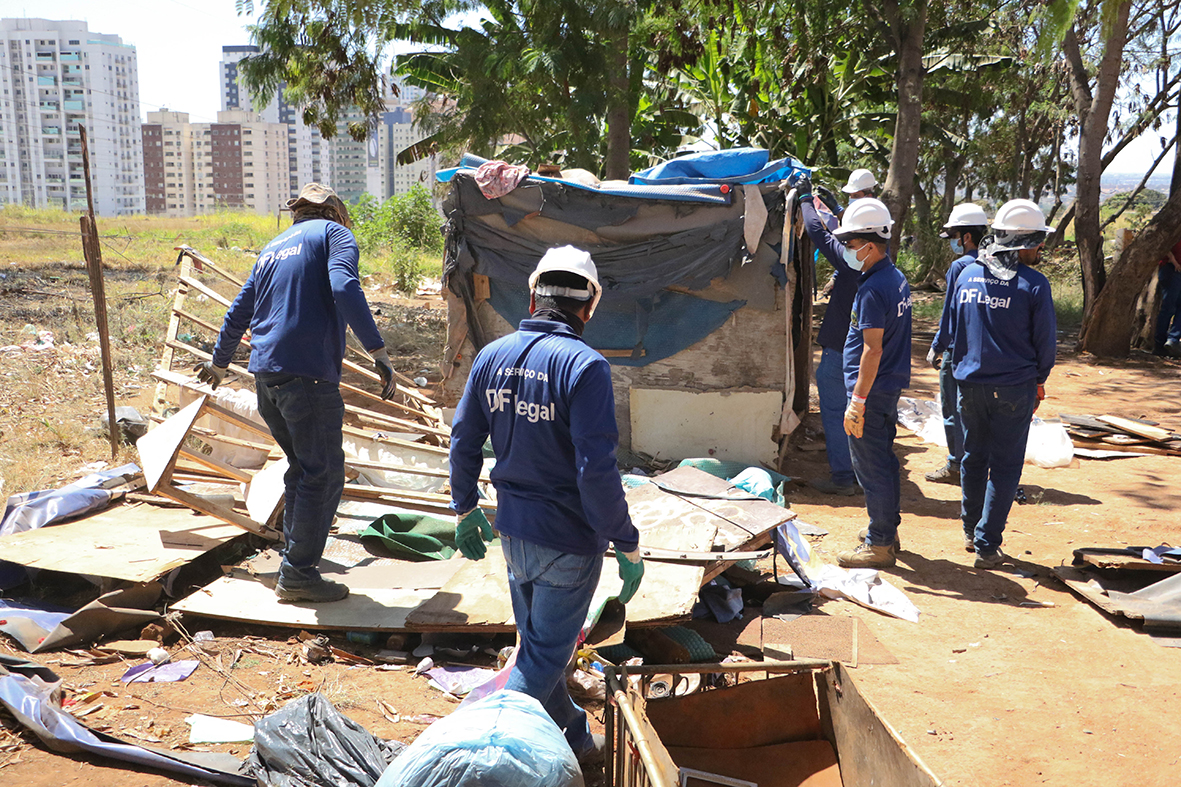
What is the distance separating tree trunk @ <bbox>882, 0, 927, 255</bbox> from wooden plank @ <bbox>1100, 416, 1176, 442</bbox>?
4044 millimetres

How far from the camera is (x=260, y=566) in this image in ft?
15.3

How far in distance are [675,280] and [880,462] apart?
96.7 inches

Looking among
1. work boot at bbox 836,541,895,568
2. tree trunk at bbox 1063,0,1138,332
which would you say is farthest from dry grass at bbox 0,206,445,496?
tree trunk at bbox 1063,0,1138,332

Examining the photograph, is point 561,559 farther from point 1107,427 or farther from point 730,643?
point 1107,427

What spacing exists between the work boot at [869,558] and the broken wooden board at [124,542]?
3595 mm

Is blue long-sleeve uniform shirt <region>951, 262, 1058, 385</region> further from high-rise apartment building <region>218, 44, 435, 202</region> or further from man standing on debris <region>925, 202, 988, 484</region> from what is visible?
high-rise apartment building <region>218, 44, 435, 202</region>

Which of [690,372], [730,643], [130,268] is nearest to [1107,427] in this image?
[690,372]

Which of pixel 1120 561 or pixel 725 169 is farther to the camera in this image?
pixel 725 169

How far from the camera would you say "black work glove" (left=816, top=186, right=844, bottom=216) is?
6941 millimetres

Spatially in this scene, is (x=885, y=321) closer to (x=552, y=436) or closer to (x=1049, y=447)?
(x=552, y=436)

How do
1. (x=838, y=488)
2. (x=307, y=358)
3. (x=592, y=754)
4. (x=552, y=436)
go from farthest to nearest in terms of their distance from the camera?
(x=838, y=488)
(x=307, y=358)
(x=592, y=754)
(x=552, y=436)

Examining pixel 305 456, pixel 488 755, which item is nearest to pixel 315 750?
pixel 488 755

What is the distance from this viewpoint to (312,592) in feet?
13.7

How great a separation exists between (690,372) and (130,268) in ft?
55.9
